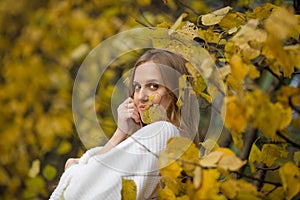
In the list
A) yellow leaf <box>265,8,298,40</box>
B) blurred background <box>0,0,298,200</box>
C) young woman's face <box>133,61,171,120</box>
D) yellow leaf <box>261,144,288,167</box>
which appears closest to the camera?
yellow leaf <box>265,8,298,40</box>

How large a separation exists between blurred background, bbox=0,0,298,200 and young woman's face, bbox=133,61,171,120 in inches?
62.4

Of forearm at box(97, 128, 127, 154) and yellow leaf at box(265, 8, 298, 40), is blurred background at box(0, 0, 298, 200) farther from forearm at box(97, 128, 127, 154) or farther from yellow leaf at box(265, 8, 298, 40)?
yellow leaf at box(265, 8, 298, 40)

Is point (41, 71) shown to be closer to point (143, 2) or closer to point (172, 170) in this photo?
point (143, 2)

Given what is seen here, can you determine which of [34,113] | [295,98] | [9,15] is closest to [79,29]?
[34,113]

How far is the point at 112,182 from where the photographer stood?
120 centimetres

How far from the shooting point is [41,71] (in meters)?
3.95

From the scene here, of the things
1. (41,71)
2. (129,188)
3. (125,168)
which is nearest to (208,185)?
(129,188)

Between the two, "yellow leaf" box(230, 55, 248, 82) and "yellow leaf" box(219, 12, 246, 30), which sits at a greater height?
"yellow leaf" box(230, 55, 248, 82)

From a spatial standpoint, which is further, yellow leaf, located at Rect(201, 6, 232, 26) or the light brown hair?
the light brown hair

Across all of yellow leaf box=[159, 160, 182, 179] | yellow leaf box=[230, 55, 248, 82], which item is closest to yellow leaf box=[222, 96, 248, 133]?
yellow leaf box=[230, 55, 248, 82]

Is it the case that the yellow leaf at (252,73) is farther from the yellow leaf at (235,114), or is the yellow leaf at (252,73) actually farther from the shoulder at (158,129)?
the shoulder at (158,129)

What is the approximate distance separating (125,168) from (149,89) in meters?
0.16

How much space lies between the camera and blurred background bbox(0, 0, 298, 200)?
3227 millimetres

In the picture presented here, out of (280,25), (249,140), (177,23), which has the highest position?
(280,25)
